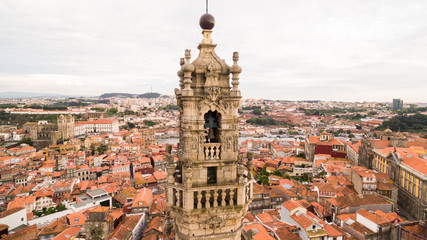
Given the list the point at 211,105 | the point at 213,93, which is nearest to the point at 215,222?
the point at 211,105

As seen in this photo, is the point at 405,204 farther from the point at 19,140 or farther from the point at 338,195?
the point at 19,140

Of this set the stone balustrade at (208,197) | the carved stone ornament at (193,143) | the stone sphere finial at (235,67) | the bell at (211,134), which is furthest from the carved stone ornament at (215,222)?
the stone sphere finial at (235,67)

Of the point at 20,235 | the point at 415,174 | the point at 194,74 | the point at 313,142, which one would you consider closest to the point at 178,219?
the point at 194,74

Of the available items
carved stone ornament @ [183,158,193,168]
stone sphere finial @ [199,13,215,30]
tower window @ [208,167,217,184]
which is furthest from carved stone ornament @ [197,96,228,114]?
stone sphere finial @ [199,13,215,30]

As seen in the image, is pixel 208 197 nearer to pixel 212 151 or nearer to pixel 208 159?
pixel 208 159

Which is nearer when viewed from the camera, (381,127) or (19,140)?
(19,140)

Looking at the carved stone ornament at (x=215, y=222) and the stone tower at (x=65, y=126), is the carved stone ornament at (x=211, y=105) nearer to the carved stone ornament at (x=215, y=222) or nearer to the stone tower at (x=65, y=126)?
A: the carved stone ornament at (x=215, y=222)

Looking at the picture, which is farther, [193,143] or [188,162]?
[193,143]
